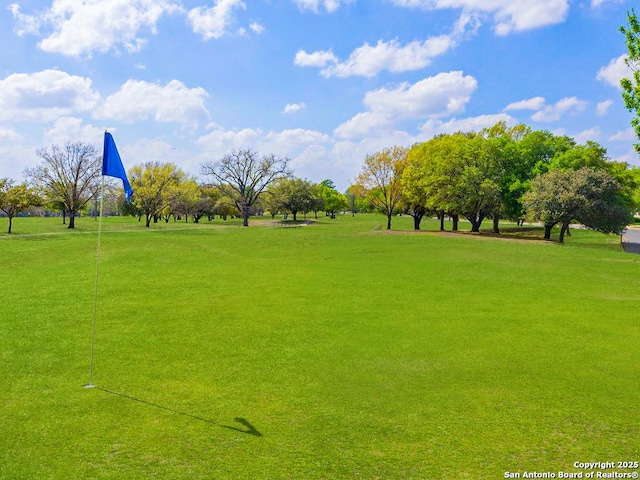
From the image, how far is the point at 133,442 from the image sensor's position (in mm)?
7109

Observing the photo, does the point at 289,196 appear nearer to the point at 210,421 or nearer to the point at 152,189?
the point at 152,189

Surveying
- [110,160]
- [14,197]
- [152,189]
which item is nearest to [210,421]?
[110,160]

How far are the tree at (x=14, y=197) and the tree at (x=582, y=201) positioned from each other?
55.4 m

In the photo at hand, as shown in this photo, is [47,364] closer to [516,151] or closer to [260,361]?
[260,361]

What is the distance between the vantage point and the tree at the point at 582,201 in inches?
1563

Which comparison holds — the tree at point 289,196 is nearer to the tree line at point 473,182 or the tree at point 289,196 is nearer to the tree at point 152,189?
the tree line at point 473,182

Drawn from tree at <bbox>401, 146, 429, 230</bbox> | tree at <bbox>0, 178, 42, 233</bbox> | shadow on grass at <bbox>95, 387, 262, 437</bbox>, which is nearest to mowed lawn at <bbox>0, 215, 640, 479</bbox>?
shadow on grass at <bbox>95, 387, 262, 437</bbox>

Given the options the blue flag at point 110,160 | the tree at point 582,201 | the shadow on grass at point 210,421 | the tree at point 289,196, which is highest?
the tree at point 289,196

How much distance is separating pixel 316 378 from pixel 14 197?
4782cm

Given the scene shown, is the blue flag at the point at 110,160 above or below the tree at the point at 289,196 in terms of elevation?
below

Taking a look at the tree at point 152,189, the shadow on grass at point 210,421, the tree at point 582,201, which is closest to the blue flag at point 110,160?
the shadow on grass at point 210,421

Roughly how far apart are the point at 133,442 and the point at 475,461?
19.5 ft

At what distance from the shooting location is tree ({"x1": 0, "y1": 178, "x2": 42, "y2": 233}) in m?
43.2

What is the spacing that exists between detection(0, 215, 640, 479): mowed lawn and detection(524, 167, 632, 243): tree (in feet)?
69.4
